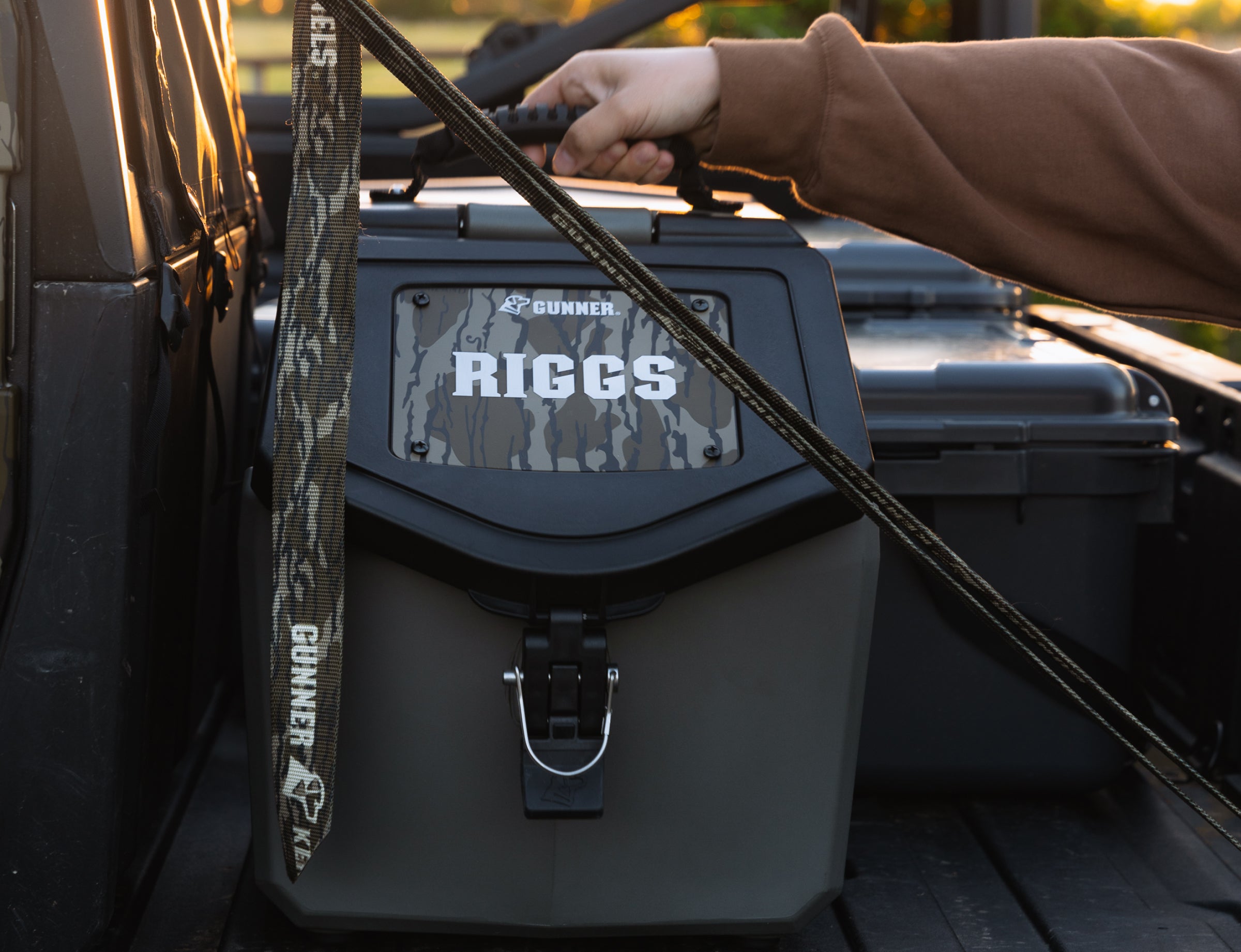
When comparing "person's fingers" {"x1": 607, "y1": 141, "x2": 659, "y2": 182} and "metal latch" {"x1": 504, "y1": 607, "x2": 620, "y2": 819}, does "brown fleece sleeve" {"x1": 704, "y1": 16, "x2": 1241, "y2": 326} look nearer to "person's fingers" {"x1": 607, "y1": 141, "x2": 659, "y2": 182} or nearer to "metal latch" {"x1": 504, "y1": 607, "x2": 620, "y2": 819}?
"person's fingers" {"x1": 607, "y1": 141, "x2": 659, "y2": 182}

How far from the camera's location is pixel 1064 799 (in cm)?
132

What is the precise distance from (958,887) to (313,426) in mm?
733

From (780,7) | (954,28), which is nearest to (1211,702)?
(954,28)

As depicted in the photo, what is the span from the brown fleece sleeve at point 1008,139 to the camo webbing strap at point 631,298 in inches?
13.7

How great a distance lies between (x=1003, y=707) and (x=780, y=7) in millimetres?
6801

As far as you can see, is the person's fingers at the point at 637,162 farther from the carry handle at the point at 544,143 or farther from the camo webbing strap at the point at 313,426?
the camo webbing strap at the point at 313,426

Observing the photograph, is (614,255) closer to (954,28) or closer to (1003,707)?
(1003,707)

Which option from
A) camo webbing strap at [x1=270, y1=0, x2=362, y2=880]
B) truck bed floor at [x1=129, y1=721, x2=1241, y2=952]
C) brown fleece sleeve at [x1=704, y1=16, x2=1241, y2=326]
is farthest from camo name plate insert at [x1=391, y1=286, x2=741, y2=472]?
truck bed floor at [x1=129, y1=721, x2=1241, y2=952]

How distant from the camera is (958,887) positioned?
1.15 metres

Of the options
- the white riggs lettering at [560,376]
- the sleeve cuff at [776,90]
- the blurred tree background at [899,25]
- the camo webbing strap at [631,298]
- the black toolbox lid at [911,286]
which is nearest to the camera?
the camo webbing strap at [631,298]

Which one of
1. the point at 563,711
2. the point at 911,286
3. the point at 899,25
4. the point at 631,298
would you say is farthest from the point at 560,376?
the point at 899,25

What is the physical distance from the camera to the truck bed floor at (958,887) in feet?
3.42

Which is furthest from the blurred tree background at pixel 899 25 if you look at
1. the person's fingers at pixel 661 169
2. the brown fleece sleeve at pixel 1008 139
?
the person's fingers at pixel 661 169

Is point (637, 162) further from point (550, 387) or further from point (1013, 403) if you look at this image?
point (1013, 403)
